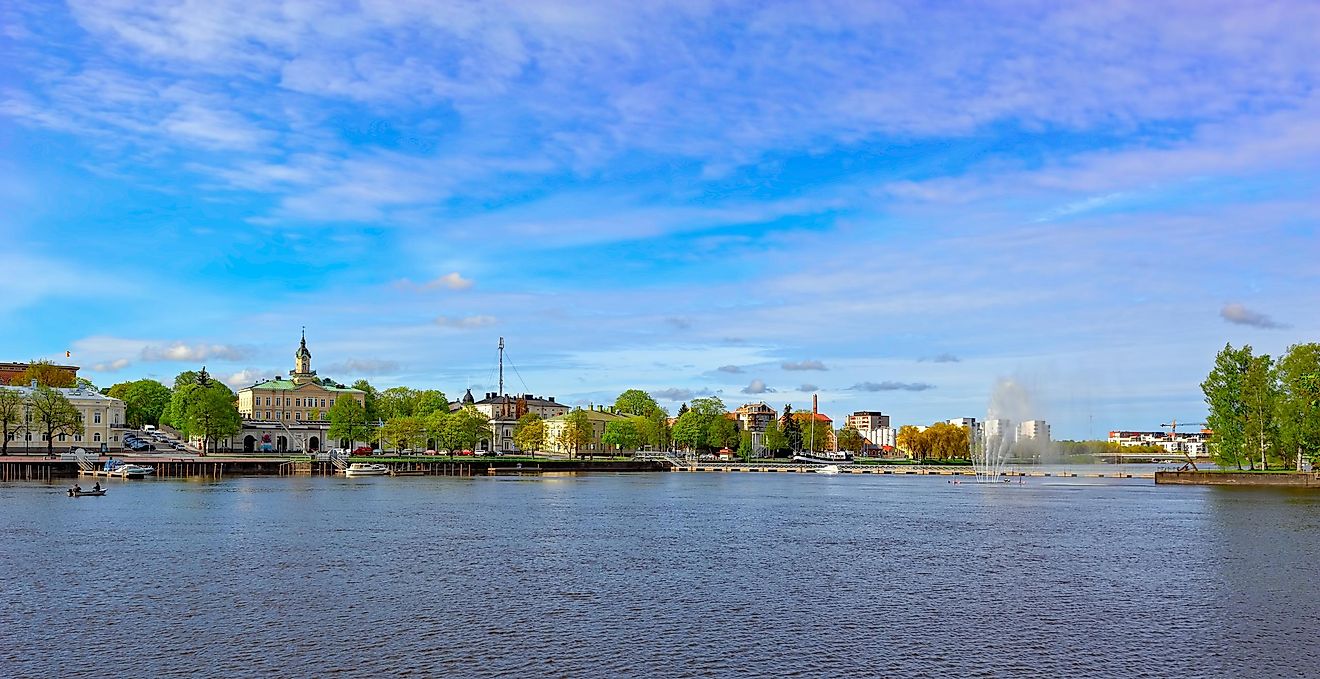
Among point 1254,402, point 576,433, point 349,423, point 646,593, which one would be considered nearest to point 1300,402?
point 1254,402

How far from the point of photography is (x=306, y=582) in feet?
137

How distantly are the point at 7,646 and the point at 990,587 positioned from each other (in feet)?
109

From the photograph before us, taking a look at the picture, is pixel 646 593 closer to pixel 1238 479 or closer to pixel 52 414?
pixel 1238 479

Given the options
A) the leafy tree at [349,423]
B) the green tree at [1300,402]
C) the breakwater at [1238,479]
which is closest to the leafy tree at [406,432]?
the leafy tree at [349,423]

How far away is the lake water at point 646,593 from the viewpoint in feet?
98.0

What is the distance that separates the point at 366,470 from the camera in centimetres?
14388

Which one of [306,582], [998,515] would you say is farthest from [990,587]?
[998,515]

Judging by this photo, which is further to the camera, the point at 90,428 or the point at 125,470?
the point at 90,428

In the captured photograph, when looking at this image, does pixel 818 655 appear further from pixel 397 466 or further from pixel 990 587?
pixel 397 466

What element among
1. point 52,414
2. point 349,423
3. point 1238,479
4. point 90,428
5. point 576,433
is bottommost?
point 1238,479

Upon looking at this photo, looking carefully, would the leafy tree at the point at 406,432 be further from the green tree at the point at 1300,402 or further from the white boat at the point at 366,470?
the green tree at the point at 1300,402

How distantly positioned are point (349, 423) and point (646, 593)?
480 ft

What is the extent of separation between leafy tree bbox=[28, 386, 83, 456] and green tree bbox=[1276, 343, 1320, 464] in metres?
139

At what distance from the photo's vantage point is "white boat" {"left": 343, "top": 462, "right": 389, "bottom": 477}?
141750 millimetres
